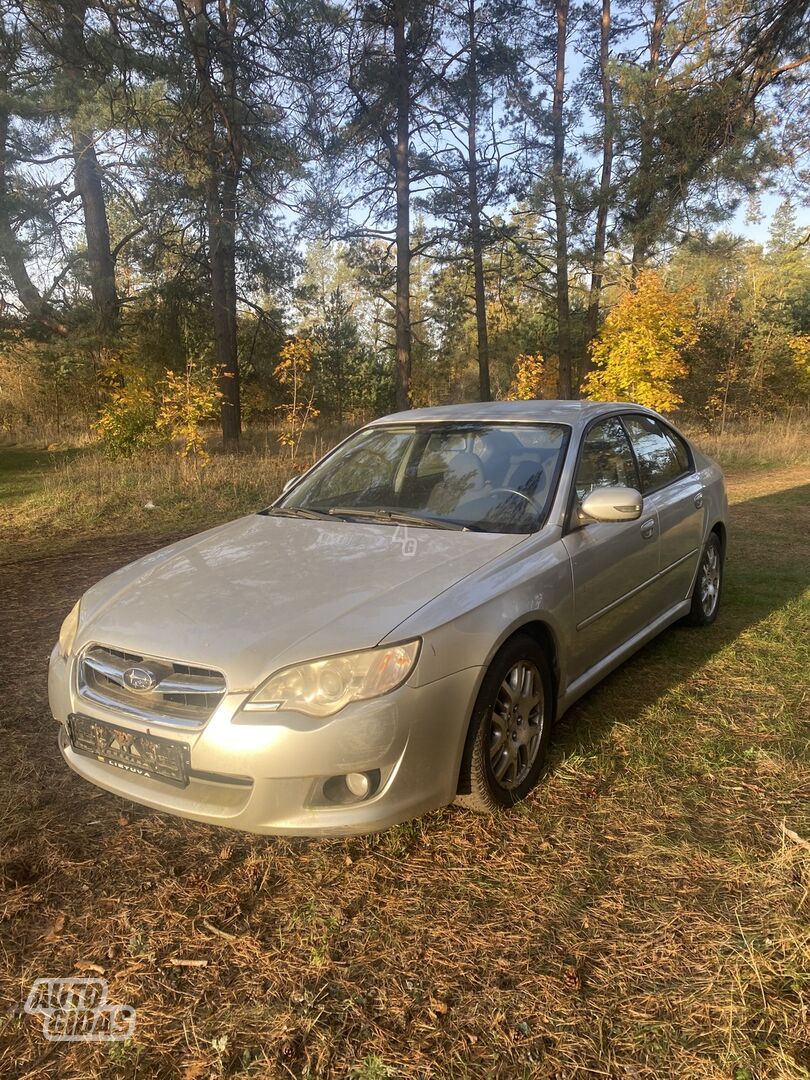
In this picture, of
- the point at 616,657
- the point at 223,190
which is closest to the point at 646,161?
the point at 223,190

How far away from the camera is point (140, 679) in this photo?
248 centimetres

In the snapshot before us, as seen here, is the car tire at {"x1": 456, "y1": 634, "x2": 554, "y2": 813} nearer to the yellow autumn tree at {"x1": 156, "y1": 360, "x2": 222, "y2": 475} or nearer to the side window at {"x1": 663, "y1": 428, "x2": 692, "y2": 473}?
the side window at {"x1": 663, "y1": 428, "x2": 692, "y2": 473}

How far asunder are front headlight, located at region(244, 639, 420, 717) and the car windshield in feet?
3.46

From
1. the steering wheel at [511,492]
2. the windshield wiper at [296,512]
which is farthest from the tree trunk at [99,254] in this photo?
the steering wheel at [511,492]

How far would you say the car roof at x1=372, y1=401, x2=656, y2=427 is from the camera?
3.83m

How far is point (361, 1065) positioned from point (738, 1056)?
929 mm

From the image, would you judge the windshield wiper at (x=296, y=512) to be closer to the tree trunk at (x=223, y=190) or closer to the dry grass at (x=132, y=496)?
the dry grass at (x=132, y=496)

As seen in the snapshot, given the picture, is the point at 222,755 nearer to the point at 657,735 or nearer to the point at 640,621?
the point at 657,735

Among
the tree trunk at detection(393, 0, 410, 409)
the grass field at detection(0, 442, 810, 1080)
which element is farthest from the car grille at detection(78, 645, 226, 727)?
the tree trunk at detection(393, 0, 410, 409)

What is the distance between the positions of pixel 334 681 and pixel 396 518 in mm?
1246

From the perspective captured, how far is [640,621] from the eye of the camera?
13.1 feet

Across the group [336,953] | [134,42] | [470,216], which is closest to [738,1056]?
[336,953]

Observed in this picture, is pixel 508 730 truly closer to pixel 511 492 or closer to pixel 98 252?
pixel 511 492

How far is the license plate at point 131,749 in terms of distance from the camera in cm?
237
